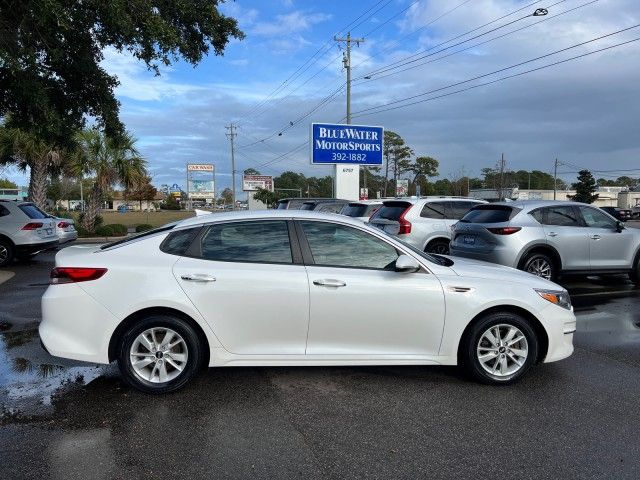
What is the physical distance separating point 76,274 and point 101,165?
2231cm

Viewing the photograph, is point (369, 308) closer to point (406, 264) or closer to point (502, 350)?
point (406, 264)

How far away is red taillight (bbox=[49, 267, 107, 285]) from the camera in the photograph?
14.7 ft

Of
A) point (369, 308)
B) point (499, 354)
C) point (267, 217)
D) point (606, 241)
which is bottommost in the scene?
point (499, 354)

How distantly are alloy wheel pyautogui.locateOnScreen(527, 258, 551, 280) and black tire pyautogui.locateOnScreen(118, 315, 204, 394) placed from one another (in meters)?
6.63

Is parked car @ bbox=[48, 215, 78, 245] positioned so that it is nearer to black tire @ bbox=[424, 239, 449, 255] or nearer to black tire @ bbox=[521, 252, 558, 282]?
black tire @ bbox=[424, 239, 449, 255]

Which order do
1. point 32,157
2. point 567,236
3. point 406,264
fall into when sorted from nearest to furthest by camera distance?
point 406,264 < point 567,236 < point 32,157

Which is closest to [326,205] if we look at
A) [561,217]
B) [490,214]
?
[490,214]

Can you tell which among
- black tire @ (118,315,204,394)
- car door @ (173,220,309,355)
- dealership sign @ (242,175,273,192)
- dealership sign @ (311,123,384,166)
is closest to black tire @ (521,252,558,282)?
car door @ (173,220,309,355)

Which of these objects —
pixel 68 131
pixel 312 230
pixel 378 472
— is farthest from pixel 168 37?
pixel 378 472

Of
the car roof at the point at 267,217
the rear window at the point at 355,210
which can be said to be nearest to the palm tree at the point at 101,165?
the rear window at the point at 355,210

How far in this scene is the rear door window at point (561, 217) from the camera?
9383mm

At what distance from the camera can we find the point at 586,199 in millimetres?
69750

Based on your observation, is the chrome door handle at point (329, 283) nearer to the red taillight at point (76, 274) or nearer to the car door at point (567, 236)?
the red taillight at point (76, 274)

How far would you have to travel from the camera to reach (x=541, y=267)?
30.4 ft
